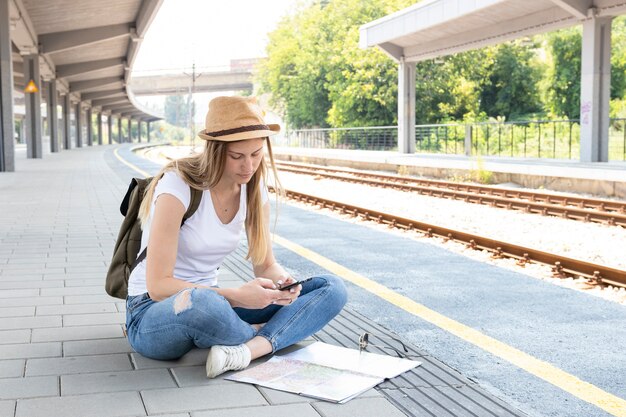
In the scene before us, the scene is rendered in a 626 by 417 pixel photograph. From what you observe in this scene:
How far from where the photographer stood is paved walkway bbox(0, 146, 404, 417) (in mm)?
3316

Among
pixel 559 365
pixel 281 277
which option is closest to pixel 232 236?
pixel 281 277

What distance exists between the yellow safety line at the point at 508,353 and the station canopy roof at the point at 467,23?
16074mm

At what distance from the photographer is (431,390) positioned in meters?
3.62

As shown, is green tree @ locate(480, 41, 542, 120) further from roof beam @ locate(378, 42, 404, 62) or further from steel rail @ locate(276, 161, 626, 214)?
steel rail @ locate(276, 161, 626, 214)

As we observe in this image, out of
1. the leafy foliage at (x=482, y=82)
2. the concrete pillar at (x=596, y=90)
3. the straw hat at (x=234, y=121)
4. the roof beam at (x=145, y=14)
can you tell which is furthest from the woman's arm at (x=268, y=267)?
the leafy foliage at (x=482, y=82)

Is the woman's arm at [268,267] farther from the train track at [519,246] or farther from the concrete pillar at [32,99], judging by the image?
the concrete pillar at [32,99]

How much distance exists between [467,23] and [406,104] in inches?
272

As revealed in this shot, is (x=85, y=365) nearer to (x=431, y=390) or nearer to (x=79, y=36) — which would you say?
(x=431, y=390)

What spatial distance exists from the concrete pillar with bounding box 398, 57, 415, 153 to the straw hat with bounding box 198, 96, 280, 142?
29.2m

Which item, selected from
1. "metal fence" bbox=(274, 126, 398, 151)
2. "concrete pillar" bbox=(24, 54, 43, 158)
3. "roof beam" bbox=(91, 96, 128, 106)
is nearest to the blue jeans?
"concrete pillar" bbox=(24, 54, 43, 158)

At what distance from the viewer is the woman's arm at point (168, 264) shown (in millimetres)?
3586

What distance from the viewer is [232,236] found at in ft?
12.9

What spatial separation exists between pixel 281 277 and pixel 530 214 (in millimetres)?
9638

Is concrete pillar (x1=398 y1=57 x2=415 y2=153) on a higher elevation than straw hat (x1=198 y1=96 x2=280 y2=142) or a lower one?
higher
